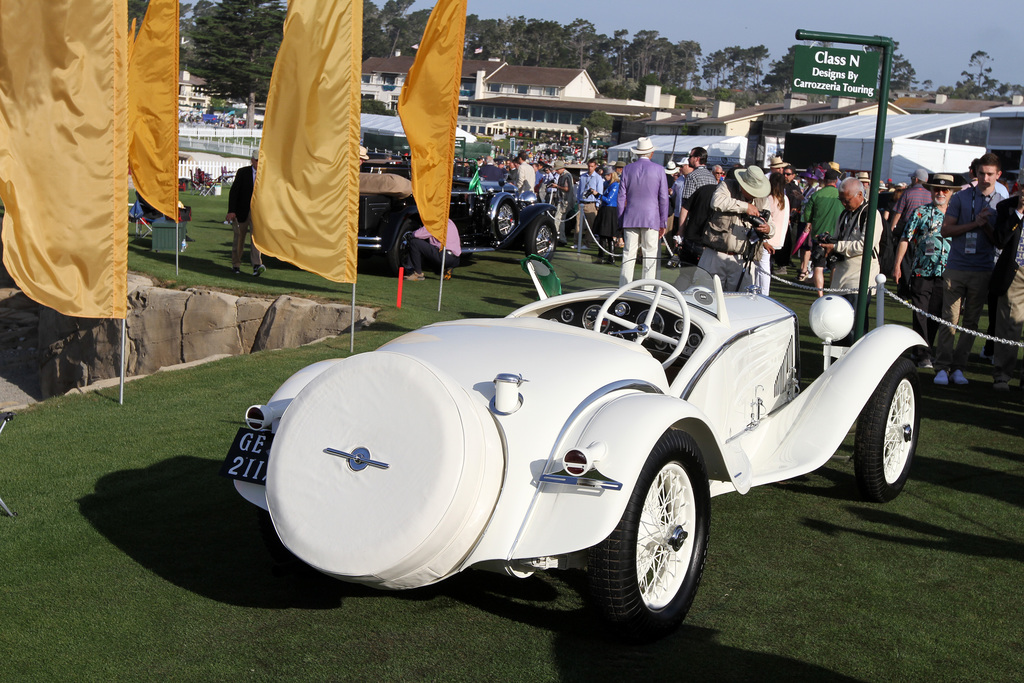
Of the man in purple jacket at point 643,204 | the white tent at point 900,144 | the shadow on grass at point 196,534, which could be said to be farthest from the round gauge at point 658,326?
the white tent at point 900,144

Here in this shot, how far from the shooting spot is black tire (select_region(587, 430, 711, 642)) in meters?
3.53

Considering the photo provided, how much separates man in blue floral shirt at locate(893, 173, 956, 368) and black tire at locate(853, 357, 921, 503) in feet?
11.7

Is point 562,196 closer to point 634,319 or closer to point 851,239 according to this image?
point 851,239

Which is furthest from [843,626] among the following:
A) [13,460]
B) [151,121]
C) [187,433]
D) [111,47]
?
[151,121]

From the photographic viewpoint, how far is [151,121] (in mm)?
12281

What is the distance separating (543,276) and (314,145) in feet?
14.2

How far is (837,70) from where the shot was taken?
766cm

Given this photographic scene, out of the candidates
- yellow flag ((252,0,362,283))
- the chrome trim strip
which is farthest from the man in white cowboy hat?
the chrome trim strip

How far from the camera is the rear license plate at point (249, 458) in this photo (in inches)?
155

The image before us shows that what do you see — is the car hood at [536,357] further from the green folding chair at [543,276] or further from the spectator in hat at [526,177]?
the spectator in hat at [526,177]

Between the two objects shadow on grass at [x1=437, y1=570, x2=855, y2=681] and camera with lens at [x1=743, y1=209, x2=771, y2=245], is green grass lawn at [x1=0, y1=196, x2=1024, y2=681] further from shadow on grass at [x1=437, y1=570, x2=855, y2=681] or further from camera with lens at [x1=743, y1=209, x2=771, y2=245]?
camera with lens at [x1=743, y1=209, x2=771, y2=245]

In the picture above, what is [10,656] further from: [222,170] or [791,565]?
[222,170]

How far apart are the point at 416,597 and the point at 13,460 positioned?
10.8 feet

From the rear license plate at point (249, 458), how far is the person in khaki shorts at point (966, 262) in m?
6.94
